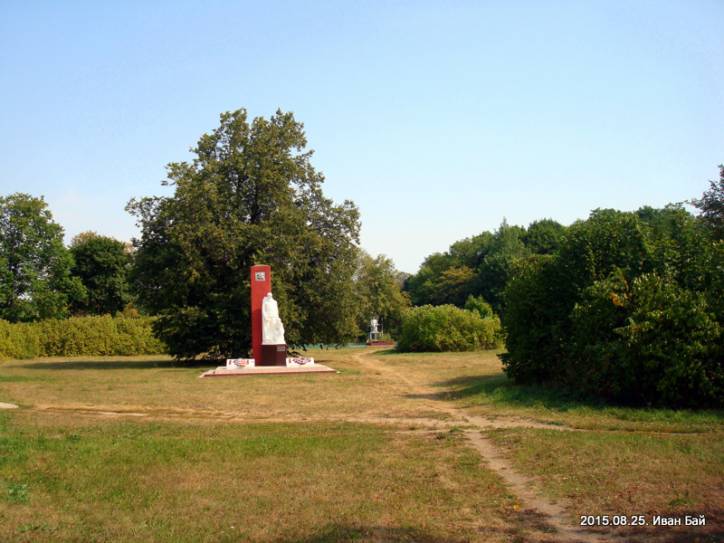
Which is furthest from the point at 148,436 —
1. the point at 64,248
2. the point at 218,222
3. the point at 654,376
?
the point at 64,248

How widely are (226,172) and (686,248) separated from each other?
21.5 meters

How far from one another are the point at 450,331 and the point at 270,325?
1610 centimetres

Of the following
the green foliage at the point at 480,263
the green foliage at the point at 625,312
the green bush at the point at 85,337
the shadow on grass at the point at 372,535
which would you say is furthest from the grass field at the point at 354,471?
the green foliage at the point at 480,263

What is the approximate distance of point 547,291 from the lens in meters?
15.6

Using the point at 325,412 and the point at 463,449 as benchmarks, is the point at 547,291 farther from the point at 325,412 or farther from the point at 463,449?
the point at 463,449

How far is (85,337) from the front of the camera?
4259 cm

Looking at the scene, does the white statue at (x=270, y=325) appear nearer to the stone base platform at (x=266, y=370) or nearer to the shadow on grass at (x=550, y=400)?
the stone base platform at (x=266, y=370)

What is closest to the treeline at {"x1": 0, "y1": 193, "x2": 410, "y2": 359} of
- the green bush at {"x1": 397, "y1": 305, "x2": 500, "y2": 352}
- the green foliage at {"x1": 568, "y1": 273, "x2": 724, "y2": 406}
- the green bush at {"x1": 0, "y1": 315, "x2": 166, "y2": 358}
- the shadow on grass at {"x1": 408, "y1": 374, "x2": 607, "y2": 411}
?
the green bush at {"x1": 0, "y1": 315, "x2": 166, "y2": 358}

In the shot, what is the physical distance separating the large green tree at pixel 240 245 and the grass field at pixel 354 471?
47.6 ft

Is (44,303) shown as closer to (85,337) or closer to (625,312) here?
(85,337)

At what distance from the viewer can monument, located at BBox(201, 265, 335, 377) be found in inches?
1027

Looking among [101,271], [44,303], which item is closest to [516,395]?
[44,303]

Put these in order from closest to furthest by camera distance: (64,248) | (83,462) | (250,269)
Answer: (83,462) < (250,269) < (64,248)

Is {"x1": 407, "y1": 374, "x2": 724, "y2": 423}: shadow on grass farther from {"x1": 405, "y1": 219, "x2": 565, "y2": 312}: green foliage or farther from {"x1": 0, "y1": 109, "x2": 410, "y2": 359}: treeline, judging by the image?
{"x1": 405, "y1": 219, "x2": 565, "y2": 312}: green foliage
